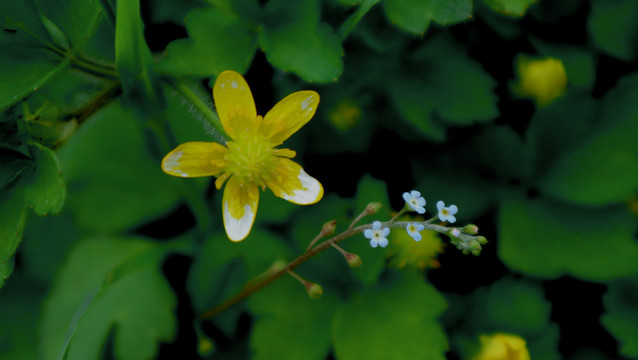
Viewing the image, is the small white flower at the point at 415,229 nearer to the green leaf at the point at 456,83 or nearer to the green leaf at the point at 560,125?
the green leaf at the point at 456,83

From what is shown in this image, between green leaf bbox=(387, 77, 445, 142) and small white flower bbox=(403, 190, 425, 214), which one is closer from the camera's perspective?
small white flower bbox=(403, 190, 425, 214)

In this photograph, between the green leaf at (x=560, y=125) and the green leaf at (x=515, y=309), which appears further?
the green leaf at (x=560, y=125)

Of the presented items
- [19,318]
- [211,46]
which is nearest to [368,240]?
[211,46]

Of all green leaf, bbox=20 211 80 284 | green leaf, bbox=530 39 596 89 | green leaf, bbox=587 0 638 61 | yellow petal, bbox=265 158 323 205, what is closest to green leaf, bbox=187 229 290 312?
yellow petal, bbox=265 158 323 205

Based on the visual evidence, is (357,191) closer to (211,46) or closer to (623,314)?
(211,46)

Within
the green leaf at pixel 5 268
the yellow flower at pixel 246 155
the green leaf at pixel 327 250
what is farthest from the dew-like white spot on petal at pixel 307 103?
the green leaf at pixel 5 268

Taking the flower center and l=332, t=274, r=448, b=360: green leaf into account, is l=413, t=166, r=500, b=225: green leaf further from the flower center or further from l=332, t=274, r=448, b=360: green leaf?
the flower center
